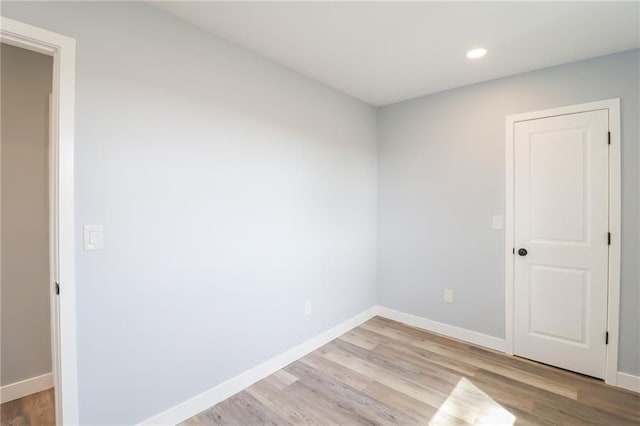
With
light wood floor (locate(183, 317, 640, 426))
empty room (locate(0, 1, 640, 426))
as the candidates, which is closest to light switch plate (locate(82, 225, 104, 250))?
empty room (locate(0, 1, 640, 426))

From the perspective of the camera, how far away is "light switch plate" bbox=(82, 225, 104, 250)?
4.81 ft

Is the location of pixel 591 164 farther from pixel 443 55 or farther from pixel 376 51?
pixel 376 51

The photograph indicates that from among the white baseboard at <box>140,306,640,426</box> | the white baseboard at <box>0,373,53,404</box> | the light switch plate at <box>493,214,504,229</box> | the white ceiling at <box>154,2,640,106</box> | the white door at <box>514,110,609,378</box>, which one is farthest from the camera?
the light switch plate at <box>493,214,504,229</box>

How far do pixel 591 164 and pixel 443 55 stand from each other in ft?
4.81

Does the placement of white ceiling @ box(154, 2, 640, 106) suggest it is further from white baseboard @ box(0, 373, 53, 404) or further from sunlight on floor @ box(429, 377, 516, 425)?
white baseboard @ box(0, 373, 53, 404)

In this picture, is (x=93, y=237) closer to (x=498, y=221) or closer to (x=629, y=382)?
(x=498, y=221)

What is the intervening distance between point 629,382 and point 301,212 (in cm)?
284

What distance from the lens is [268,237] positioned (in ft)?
7.71

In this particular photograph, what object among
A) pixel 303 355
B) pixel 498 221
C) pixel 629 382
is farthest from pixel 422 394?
pixel 498 221

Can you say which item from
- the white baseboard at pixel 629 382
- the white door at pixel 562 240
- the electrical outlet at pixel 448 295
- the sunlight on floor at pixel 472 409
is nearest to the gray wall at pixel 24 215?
the sunlight on floor at pixel 472 409

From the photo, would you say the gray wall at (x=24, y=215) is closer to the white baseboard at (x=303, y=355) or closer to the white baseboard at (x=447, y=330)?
the white baseboard at (x=303, y=355)

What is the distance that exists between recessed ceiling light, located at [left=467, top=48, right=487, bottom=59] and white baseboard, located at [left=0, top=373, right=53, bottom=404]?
4038 millimetres

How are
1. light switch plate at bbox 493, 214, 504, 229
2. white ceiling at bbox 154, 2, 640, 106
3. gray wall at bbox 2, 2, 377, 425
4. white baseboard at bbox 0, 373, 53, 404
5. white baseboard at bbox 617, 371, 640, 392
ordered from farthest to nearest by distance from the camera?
light switch plate at bbox 493, 214, 504, 229 → white baseboard at bbox 617, 371, 640, 392 → white baseboard at bbox 0, 373, 53, 404 → white ceiling at bbox 154, 2, 640, 106 → gray wall at bbox 2, 2, 377, 425

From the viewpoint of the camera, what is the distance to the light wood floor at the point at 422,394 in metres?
1.87
